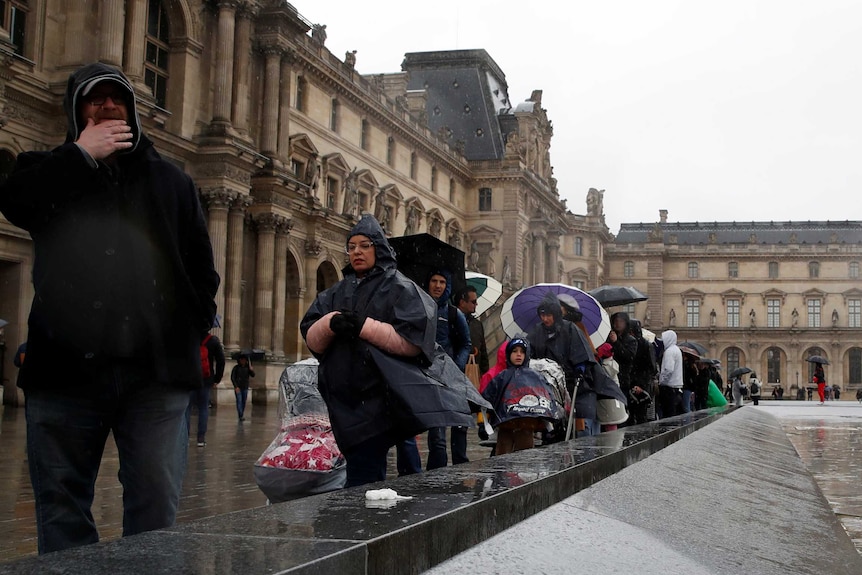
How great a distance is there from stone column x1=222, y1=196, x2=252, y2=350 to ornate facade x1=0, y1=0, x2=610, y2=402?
1.6 inches

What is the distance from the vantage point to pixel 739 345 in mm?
91562

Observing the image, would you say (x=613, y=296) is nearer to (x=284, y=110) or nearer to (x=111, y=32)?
(x=111, y=32)

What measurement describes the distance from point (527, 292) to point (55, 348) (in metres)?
9.04

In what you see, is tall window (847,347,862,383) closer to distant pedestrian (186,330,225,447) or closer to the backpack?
distant pedestrian (186,330,225,447)

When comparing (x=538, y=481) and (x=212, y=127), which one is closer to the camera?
(x=538, y=481)

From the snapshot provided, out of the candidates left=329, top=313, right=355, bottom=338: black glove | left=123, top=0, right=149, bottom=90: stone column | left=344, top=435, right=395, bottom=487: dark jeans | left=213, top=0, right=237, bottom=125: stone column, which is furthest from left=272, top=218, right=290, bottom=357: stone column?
left=329, top=313, right=355, bottom=338: black glove

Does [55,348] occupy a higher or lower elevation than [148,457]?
higher

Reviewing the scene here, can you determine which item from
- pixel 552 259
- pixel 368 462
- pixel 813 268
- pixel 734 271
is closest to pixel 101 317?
pixel 368 462

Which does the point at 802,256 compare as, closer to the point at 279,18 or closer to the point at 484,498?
the point at 279,18

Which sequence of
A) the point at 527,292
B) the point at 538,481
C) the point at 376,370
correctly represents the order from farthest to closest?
the point at 527,292 < the point at 376,370 < the point at 538,481

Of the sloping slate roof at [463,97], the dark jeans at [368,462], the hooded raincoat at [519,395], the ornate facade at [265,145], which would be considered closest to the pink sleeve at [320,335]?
the dark jeans at [368,462]

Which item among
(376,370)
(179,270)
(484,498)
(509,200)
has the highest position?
(509,200)

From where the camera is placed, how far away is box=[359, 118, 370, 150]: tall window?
41.7m

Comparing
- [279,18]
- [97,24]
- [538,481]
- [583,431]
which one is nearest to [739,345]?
[279,18]
